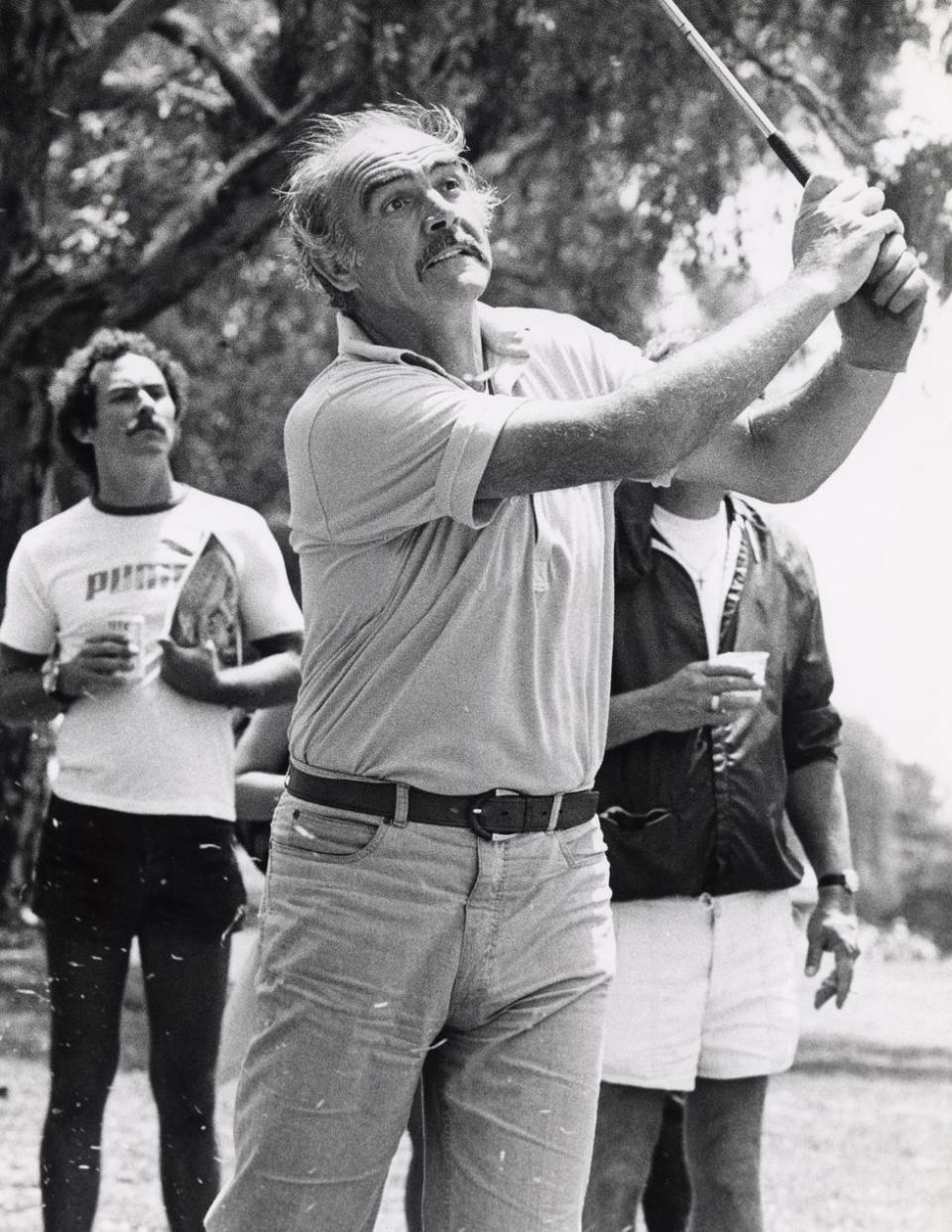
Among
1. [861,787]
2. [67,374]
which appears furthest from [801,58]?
[861,787]

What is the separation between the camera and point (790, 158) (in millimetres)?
2748

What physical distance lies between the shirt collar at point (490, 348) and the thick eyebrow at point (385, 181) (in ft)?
0.50

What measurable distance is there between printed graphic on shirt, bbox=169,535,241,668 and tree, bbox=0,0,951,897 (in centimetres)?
361

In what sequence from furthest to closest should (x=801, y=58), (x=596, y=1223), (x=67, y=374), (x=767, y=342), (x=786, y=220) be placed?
1. (x=801, y=58)
2. (x=786, y=220)
3. (x=67, y=374)
4. (x=596, y=1223)
5. (x=767, y=342)

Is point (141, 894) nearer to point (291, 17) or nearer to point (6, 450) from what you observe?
point (6, 450)

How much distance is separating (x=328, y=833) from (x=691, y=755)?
3.92 ft

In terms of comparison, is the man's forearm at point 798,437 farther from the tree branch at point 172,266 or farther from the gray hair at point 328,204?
the tree branch at point 172,266

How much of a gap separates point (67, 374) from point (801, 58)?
5.49 m

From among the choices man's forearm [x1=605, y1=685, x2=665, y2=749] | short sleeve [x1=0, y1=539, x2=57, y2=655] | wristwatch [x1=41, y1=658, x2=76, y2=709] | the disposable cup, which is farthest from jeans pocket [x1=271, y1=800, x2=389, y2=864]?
short sleeve [x1=0, y1=539, x2=57, y2=655]

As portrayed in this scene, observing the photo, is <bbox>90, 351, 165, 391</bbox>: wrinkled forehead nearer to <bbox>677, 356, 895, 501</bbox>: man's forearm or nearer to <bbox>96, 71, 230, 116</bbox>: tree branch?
<bbox>677, 356, 895, 501</bbox>: man's forearm

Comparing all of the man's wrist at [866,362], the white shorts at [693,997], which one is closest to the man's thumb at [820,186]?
the man's wrist at [866,362]

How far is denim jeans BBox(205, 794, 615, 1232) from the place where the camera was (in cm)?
246

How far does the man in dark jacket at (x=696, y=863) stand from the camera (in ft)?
11.5

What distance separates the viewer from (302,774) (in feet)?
8.47
